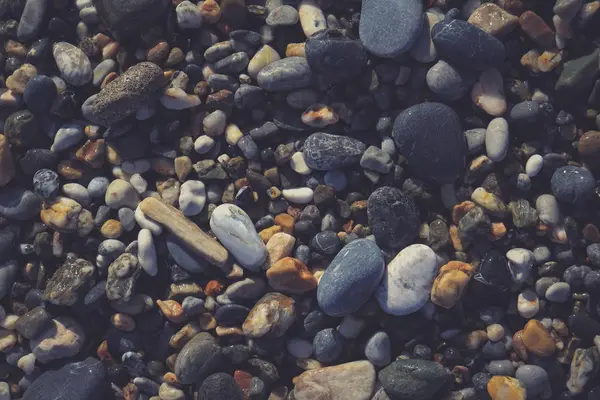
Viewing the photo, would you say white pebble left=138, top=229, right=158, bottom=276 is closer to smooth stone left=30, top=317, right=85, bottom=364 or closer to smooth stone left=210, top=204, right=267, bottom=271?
smooth stone left=210, top=204, right=267, bottom=271

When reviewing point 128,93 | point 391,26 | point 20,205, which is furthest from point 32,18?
point 391,26

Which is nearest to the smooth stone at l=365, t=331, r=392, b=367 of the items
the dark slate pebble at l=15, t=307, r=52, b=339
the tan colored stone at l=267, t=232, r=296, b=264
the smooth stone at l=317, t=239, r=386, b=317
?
the smooth stone at l=317, t=239, r=386, b=317

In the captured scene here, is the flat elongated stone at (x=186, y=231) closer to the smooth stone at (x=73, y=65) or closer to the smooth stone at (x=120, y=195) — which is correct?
the smooth stone at (x=120, y=195)

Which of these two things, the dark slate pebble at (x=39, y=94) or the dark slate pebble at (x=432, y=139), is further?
the dark slate pebble at (x=39, y=94)

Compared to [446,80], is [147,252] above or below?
below

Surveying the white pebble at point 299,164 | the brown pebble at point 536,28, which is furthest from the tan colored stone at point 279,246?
the brown pebble at point 536,28

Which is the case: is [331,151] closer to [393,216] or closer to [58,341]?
[393,216]
